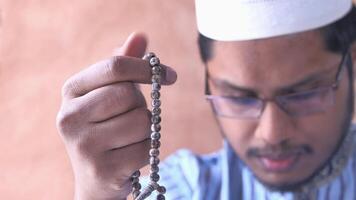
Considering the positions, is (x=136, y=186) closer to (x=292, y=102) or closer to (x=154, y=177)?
(x=154, y=177)

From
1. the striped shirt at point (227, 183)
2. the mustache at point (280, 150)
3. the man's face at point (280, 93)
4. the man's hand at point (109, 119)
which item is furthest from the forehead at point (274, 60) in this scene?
the man's hand at point (109, 119)

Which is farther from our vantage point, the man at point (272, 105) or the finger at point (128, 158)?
the man at point (272, 105)

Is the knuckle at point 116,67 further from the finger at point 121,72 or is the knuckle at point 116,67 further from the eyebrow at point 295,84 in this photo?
the eyebrow at point 295,84

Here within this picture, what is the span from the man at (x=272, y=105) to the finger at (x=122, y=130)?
1.6 inches

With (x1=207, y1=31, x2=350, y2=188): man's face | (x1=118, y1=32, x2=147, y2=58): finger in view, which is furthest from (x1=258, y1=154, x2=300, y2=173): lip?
(x1=118, y1=32, x2=147, y2=58): finger

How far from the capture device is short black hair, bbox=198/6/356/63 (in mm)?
812

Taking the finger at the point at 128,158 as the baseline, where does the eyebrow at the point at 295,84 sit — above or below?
below

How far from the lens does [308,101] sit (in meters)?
0.82

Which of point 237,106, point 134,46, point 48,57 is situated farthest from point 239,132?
point 48,57

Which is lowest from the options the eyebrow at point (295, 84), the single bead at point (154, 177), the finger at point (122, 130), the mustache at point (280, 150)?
the mustache at point (280, 150)

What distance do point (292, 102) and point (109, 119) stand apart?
0.41 m

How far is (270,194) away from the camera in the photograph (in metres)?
0.93

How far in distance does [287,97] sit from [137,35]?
33cm

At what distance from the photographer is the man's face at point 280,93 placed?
2.52 ft
